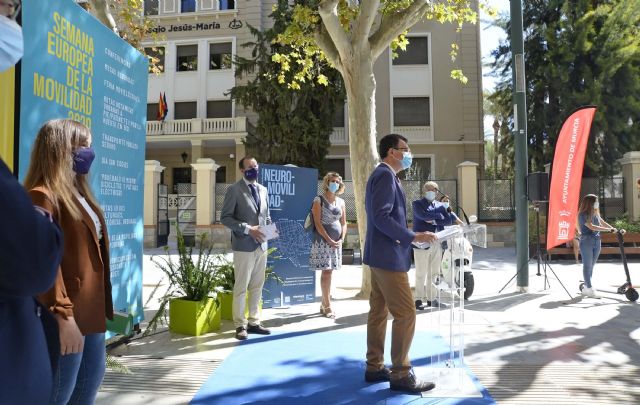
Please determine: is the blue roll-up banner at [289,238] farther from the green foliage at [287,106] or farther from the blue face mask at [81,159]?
the green foliage at [287,106]

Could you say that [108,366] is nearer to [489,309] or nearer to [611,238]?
[489,309]

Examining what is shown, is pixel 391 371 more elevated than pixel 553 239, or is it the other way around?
pixel 553 239

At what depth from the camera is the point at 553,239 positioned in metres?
8.45

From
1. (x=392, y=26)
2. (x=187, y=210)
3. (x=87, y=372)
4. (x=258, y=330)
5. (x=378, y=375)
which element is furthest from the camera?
(x=187, y=210)

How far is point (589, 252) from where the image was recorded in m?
8.07

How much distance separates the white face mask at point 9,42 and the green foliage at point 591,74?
72.5ft

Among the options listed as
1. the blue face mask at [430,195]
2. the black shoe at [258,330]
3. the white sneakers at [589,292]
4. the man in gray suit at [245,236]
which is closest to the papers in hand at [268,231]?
the man in gray suit at [245,236]

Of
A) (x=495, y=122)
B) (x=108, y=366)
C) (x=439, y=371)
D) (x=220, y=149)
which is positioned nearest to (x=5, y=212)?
(x=108, y=366)

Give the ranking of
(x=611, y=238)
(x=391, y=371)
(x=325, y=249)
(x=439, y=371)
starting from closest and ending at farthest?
(x=391, y=371) → (x=439, y=371) → (x=325, y=249) → (x=611, y=238)

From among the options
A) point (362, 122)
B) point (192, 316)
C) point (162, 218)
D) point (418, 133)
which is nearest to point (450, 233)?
point (192, 316)

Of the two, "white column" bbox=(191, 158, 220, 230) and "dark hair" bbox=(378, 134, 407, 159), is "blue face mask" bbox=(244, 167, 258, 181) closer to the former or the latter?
"dark hair" bbox=(378, 134, 407, 159)

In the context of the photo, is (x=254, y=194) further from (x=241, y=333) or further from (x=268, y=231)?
(x=241, y=333)

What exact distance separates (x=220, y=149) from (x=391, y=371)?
25.1 m

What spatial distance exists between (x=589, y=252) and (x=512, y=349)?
3.84m
